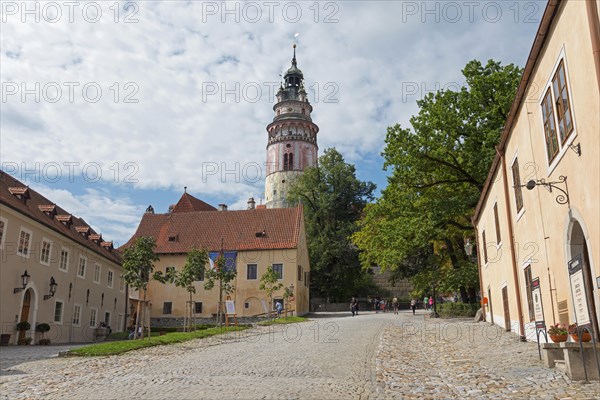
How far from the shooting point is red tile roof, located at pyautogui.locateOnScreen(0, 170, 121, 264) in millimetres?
26520

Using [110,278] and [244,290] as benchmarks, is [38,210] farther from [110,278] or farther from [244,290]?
[244,290]

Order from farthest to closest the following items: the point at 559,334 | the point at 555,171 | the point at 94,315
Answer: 1. the point at 94,315
2. the point at 555,171
3. the point at 559,334

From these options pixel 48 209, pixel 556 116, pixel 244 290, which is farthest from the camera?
pixel 244 290

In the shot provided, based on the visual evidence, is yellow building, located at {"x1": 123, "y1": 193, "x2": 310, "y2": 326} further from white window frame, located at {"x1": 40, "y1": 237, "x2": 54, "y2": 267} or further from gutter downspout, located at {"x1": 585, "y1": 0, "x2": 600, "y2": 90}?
gutter downspout, located at {"x1": 585, "y1": 0, "x2": 600, "y2": 90}

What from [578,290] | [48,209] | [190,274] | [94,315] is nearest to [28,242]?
[48,209]

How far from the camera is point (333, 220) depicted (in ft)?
189

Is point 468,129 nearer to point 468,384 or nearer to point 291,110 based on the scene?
point 468,384

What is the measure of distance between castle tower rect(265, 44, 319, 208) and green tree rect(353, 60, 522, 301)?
177 feet

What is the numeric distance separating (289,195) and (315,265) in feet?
37.4

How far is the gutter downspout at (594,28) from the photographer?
27.3 feet

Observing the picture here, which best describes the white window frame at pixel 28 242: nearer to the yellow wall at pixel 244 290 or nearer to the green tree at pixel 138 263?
the green tree at pixel 138 263

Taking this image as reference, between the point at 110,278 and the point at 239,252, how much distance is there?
11414 mm

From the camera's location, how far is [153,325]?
44.8 m

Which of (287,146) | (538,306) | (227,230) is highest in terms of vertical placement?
(287,146)
